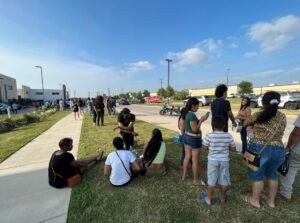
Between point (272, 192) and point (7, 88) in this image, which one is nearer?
point (272, 192)

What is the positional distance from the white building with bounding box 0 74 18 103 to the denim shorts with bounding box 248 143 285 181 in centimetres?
5543

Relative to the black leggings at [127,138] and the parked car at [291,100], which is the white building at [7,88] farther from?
the parked car at [291,100]

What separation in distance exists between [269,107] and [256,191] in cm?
128

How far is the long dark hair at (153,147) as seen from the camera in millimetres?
3895

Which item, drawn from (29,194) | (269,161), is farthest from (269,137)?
(29,194)

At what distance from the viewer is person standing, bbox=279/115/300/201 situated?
8.77 ft

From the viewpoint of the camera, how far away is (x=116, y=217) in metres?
2.72

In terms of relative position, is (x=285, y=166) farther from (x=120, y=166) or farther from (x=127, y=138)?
(x=127, y=138)

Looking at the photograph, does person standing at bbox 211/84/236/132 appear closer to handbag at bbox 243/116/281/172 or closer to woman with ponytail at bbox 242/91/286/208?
woman with ponytail at bbox 242/91/286/208

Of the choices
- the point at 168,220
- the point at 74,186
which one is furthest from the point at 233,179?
the point at 74,186

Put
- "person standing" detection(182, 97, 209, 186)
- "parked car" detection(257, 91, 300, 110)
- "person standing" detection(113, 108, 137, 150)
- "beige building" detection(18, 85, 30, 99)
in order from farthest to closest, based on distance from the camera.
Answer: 1. "beige building" detection(18, 85, 30, 99)
2. "parked car" detection(257, 91, 300, 110)
3. "person standing" detection(113, 108, 137, 150)
4. "person standing" detection(182, 97, 209, 186)

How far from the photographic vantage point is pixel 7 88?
49.0 metres

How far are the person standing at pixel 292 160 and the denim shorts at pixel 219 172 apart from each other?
101cm

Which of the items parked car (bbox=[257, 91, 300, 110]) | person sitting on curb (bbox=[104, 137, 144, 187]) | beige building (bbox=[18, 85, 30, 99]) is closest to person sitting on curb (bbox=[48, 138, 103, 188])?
person sitting on curb (bbox=[104, 137, 144, 187])
